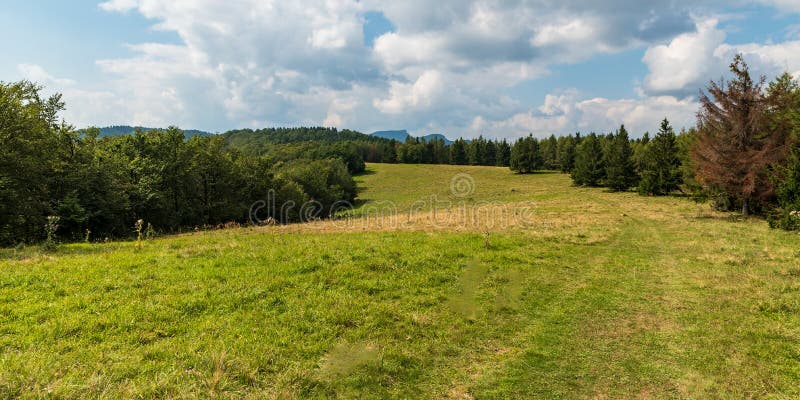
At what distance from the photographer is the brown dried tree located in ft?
94.6

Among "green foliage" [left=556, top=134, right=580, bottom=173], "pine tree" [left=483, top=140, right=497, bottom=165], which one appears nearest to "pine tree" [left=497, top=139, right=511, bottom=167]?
"pine tree" [left=483, top=140, right=497, bottom=165]

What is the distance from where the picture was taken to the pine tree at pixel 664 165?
5075cm

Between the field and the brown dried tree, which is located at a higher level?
the brown dried tree

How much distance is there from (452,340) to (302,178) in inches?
2702

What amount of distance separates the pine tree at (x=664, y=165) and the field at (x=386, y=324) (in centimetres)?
4221

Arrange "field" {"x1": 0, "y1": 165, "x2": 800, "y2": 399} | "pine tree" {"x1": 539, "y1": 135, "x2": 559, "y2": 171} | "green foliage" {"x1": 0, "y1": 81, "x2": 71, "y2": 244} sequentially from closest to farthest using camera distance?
"field" {"x1": 0, "y1": 165, "x2": 800, "y2": 399}
"green foliage" {"x1": 0, "y1": 81, "x2": 71, "y2": 244}
"pine tree" {"x1": 539, "y1": 135, "x2": 559, "y2": 171}

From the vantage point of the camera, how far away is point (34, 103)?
2625 cm

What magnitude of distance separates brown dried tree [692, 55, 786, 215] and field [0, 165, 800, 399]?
63.8ft

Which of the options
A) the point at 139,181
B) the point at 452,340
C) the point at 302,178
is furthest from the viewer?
the point at 302,178

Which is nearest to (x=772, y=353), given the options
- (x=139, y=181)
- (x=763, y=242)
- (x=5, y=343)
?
(x=5, y=343)

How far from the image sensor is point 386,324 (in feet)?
29.0

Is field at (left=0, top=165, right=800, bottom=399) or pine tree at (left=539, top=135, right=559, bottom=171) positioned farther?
pine tree at (left=539, top=135, right=559, bottom=171)

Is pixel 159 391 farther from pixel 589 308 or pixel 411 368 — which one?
pixel 589 308

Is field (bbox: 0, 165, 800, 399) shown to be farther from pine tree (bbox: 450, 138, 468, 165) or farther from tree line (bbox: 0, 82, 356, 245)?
pine tree (bbox: 450, 138, 468, 165)
